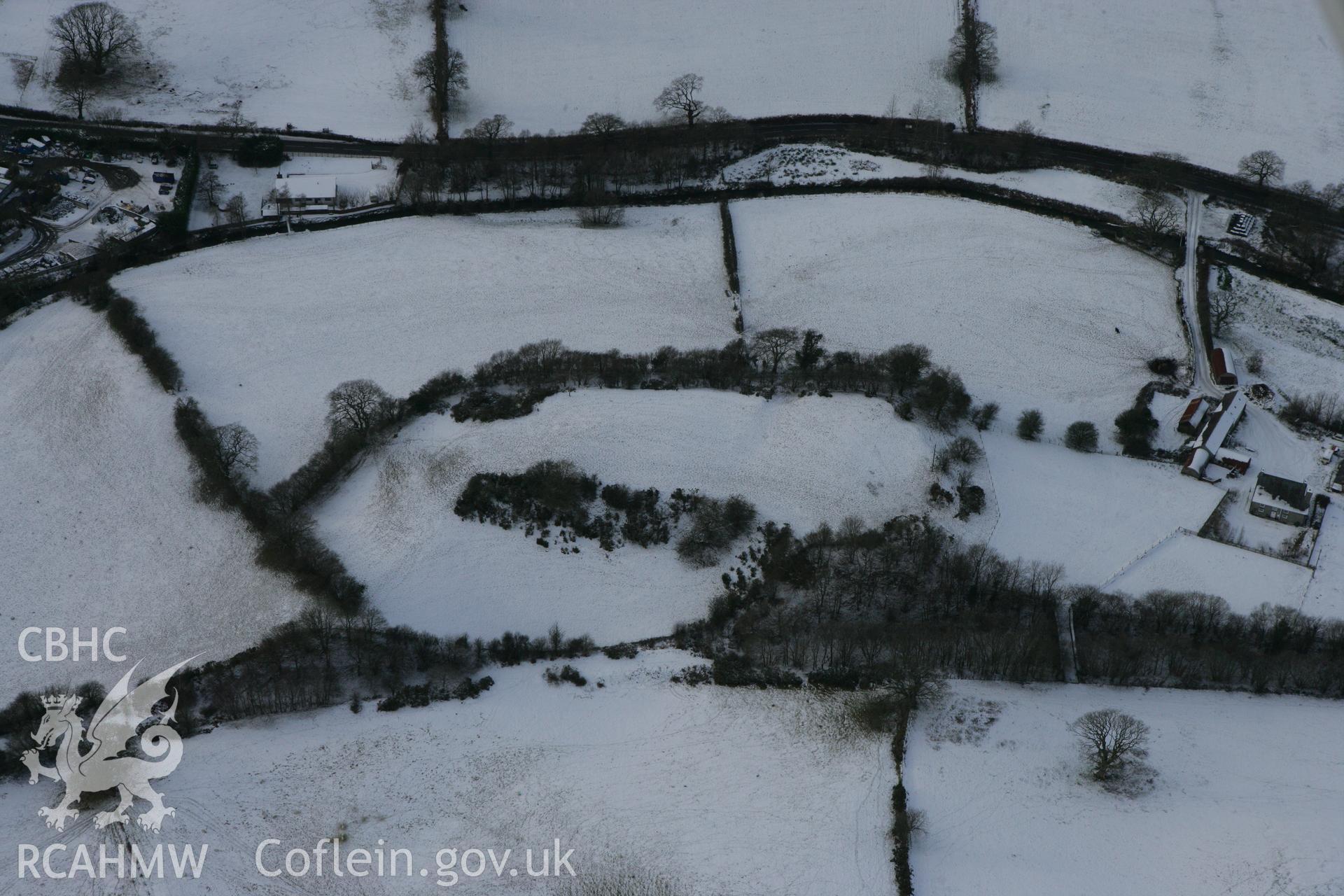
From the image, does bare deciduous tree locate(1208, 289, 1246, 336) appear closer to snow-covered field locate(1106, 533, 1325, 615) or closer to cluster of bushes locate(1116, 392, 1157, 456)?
cluster of bushes locate(1116, 392, 1157, 456)

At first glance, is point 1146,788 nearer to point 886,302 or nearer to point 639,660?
point 639,660

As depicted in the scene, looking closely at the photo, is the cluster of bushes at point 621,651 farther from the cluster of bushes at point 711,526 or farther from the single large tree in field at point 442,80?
the single large tree in field at point 442,80

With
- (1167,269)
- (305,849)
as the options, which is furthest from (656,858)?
(1167,269)

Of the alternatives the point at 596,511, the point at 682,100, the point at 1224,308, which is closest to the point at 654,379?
the point at 596,511

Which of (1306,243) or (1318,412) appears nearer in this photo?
(1318,412)

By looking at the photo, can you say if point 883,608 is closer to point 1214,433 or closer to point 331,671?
point 1214,433

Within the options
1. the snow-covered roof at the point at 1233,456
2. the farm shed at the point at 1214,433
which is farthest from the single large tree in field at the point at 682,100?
the snow-covered roof at the point at 1233,456
